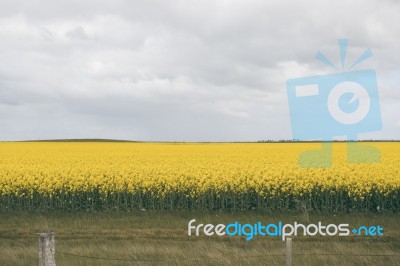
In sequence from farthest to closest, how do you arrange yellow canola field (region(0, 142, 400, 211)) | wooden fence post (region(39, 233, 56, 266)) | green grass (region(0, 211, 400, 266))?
yellow canola field (region(0, 142, 400, 211)), green grass (region(0, 211, 400, 266)), wooden fence post (region(39, 233, 56, 266))

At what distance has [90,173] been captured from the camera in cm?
1855

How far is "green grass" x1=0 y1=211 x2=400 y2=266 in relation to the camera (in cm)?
1059

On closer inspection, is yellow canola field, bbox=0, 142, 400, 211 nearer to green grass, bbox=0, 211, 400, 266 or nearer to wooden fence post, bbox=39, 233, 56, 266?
green grass, bbox=0, 211, 400, 266

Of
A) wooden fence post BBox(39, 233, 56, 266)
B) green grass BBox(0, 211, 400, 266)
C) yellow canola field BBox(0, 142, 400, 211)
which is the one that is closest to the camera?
wooden fence post BBox(39, 233, 56, 266)

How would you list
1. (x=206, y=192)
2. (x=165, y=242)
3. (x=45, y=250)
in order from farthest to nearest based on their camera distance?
(x=206, y=192) < (x=165, y=242) < (x=45, y=250)

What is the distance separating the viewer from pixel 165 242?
13484mm

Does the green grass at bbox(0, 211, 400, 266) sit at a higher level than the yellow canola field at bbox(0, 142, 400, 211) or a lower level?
lower

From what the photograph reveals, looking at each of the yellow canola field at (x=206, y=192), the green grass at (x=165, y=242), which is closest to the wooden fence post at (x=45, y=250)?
the green grass at (x=165, y=242)

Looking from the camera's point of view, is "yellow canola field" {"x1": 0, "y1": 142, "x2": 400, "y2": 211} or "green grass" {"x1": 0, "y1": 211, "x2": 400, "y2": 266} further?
"yellow canola field" {"x1": 0, "y1": 142, "x2": 400, "y2": 211}

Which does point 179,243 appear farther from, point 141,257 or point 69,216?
point 69,216

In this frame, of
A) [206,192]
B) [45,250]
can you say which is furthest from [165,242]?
[45,250]

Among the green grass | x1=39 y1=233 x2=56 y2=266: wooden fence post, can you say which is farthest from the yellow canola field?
x1=39 y1=233 x2=56 y2=266: wooden fence post

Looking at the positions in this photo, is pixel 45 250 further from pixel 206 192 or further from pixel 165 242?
pixel 206 192

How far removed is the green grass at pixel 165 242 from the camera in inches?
417
